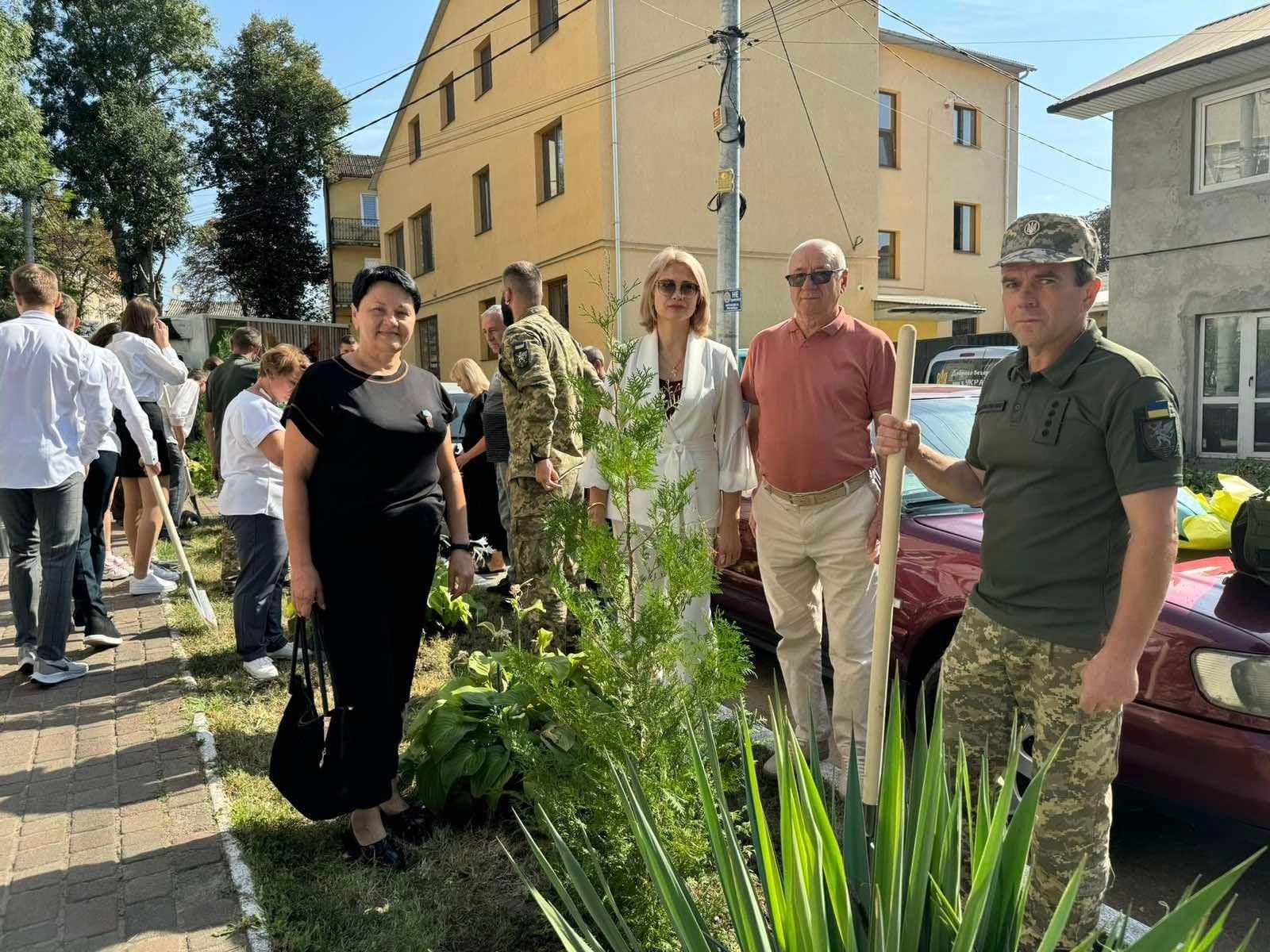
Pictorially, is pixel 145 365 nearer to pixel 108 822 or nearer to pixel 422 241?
pixel 108 822

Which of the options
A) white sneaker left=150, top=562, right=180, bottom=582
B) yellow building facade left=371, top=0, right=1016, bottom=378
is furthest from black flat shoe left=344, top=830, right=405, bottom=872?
yellow building facade left=371, top=0, right=1016, bottom=378

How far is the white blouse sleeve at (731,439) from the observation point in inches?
144

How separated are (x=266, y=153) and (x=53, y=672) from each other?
32.5 meters

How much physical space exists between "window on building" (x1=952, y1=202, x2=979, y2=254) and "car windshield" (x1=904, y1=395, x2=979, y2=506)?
21.8 m

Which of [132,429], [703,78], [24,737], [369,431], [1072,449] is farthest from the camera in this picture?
[703,78]

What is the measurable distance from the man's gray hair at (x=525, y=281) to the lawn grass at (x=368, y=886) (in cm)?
263

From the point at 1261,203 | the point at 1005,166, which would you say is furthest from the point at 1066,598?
the point at 1005,166

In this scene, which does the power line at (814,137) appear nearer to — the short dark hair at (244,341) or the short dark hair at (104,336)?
the short dark hair at (244,341)

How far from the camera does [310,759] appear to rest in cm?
299

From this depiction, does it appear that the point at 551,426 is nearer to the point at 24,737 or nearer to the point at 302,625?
the point at 302,625

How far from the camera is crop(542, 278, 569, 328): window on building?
18.2 m

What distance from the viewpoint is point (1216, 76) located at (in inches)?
507

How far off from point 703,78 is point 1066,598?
1705cm

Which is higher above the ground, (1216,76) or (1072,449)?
(1216,76)
